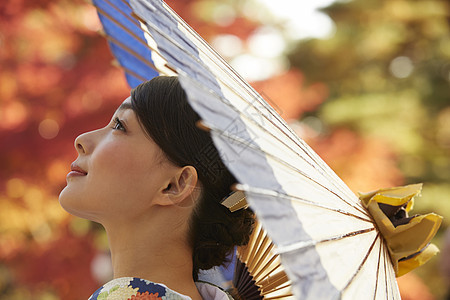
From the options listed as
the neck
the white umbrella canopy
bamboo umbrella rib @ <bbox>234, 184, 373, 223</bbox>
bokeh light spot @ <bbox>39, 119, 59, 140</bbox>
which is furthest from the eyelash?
bokeh light spot @ <bbox>39, 119, 59, 140</bbox>

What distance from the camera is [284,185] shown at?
0.92 meters

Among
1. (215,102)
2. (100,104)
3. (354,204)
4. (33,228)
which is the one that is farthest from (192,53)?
(33,228)

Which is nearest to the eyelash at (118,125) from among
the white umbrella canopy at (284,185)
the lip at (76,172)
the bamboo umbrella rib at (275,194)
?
the lip at (76,172)

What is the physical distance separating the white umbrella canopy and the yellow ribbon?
0.02 m

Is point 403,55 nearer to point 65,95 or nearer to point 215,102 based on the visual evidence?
point 65,95

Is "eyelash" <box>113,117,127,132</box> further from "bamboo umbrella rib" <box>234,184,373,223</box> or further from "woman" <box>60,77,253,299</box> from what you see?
"bamboo umbrella rib" <box>234,184,373,223</box>

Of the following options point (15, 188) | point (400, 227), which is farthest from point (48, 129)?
point (400, 227)

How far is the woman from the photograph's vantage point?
134 cm

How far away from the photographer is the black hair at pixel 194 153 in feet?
4.62

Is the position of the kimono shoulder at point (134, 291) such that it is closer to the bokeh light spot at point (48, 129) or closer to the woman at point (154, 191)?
the woman at point (154, 191)

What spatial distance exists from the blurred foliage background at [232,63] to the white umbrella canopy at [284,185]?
2.74 ft

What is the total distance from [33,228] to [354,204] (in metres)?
3.97

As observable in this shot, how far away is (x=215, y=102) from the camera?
34.5 inches

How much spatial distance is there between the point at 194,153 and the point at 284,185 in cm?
53
